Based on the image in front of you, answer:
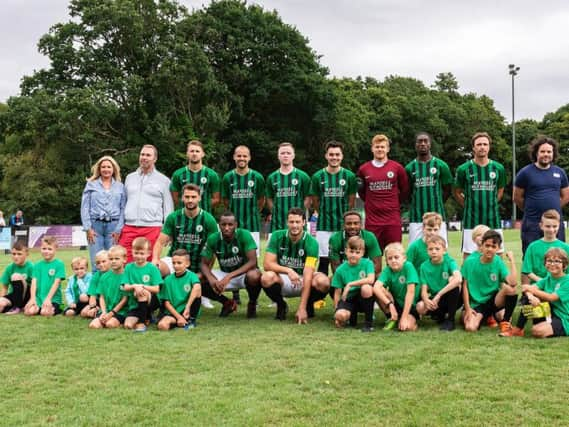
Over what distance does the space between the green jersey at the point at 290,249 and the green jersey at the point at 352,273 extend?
0.51 meters

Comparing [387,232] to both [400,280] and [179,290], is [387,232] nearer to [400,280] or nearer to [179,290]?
[400,280]

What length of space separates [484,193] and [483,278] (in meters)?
1.40

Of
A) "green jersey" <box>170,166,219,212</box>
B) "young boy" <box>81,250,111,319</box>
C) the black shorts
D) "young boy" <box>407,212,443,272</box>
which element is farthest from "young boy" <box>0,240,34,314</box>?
the black shorts

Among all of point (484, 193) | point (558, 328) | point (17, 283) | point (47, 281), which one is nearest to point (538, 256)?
point (558, 328)

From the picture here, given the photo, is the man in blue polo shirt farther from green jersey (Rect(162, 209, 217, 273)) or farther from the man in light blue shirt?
the man in light blue shirt

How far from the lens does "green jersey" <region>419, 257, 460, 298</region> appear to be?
232 inches

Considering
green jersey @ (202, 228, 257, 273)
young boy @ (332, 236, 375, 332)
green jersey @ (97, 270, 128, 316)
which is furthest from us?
green jersey @ (202, 228, 257, 273)

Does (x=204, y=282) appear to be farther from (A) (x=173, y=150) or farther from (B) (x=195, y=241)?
(A) (x=173, y=150)

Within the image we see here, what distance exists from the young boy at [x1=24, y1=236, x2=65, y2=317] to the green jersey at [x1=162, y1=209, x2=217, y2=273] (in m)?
1.47

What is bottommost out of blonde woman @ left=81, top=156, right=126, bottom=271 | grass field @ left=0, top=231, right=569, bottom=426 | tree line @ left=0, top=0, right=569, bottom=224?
grass field @ left=0, top=231, right=569, bottom=426

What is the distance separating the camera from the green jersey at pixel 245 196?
7590 millimetres

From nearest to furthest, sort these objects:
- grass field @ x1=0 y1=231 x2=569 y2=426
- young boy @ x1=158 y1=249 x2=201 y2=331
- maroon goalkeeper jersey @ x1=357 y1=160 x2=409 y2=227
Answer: grass field @ x1=0 y1=231 x2=569 y2=426
young boy @ x1=158 y1=249 x2=201 y2=331
maroon goalkeeper jersey @ x1=357 y1=160 x2=409 y2=227

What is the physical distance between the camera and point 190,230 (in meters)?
6.79

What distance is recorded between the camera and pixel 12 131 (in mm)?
30375
